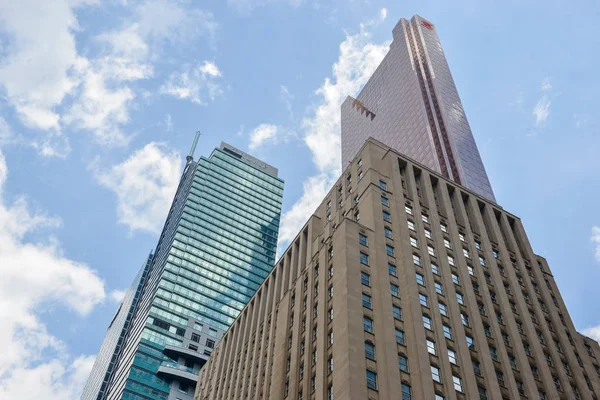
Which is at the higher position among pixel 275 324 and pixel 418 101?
pixel 418 101

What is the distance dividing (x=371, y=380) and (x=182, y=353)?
91.4m

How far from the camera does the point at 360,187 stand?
235 ft

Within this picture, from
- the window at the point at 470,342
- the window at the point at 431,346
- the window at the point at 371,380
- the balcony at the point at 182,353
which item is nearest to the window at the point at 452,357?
the window at the point at 431,346

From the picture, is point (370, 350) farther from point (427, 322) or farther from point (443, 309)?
point (443, 309)

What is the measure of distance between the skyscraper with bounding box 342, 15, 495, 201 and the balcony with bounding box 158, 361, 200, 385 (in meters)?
69.6

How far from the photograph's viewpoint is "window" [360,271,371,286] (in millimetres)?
57875

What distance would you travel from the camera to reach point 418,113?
492 ft

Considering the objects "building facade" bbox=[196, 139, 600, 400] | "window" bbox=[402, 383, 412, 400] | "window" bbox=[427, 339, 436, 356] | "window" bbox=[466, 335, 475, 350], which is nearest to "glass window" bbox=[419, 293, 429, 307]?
"building facade" bbox=[196, 139, 600, 400]

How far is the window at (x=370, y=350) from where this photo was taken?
50.6 m

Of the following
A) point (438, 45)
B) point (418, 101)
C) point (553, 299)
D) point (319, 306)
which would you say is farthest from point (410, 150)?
point (319, 306)

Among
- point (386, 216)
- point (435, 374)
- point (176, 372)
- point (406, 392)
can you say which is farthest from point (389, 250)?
point (176, 372)

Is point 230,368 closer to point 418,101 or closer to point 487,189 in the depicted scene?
point 487,189

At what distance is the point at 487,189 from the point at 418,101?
114 ft

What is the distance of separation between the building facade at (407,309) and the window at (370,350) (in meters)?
0.10
